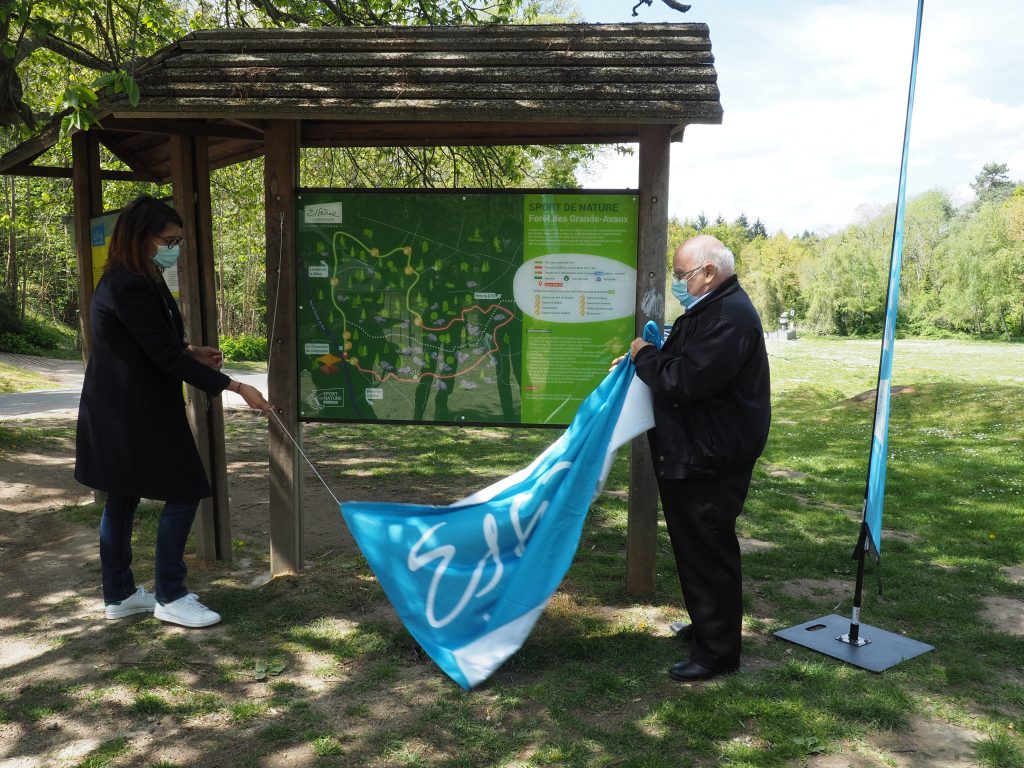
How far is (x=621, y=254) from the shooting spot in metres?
5.08

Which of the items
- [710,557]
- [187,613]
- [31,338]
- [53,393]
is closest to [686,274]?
[710,557]

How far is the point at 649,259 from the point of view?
5.04m

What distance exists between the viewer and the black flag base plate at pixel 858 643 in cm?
430

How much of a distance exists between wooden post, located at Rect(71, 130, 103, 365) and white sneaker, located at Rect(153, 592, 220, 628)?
10.1 feet

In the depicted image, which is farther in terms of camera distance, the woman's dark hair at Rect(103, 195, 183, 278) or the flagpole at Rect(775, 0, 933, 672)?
the woman's dark hair at Rect(103, 195, 183, 278)

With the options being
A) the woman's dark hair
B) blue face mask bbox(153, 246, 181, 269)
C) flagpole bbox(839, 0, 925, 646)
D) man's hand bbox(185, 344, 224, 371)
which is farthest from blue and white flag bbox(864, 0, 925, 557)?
blue face mask bbox(153, 246, 181, 269)

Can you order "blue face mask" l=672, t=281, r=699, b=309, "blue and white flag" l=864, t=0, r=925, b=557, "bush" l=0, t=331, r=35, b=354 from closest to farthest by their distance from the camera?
"blue and white flag" l=864, t=0, r=925, b=557
"blue face mask" l=672, t=281, r=699, b=309
"bush" l=0, t=331, r=35, b=354

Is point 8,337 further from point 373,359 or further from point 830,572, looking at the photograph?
point 830,572

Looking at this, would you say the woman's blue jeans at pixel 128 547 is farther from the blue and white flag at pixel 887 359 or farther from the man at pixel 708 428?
the blue and white flag at pixel 887 359

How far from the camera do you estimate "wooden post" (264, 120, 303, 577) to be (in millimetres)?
5270

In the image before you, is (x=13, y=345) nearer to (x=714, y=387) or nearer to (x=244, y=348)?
(x=244, y=348)

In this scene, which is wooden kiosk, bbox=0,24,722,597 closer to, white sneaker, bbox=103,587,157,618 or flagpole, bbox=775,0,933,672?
white sneaker, bbox=103,587,157,618

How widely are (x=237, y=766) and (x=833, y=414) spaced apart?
1501 centimetres

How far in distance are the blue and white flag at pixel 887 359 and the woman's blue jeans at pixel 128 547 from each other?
367 centimetres
